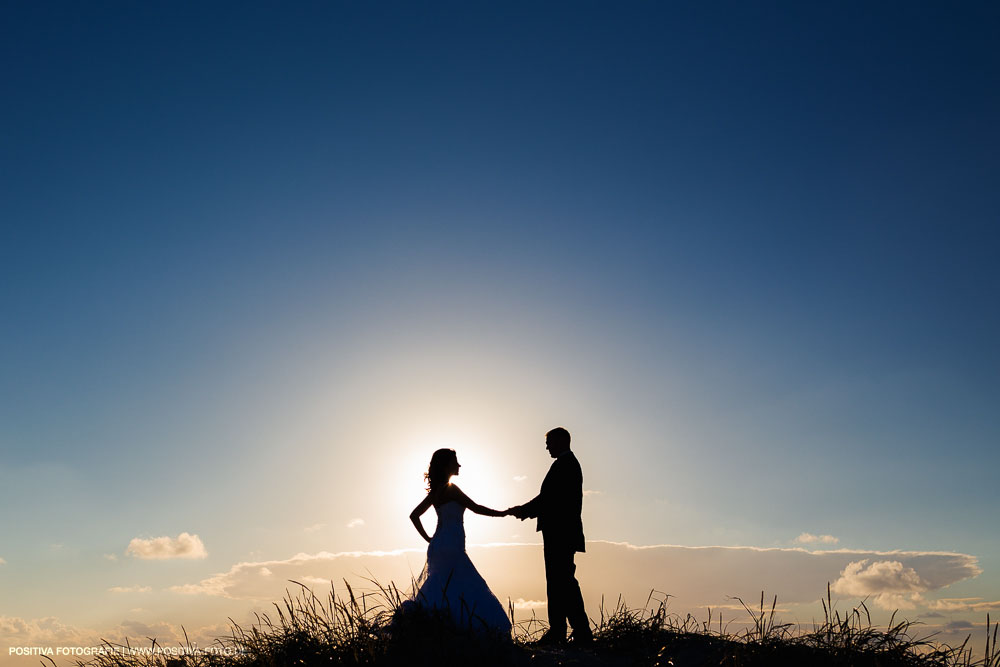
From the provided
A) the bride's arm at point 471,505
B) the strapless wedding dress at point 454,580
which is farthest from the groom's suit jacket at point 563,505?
the strapless wedding dress at point 454,580

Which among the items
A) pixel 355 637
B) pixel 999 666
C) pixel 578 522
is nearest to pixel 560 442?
pixel 578 522

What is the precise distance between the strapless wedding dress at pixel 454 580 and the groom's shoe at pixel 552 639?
34.2 inches

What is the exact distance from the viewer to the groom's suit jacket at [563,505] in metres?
12.6

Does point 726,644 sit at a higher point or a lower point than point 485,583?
lower

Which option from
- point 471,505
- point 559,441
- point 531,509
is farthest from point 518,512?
point 559,441

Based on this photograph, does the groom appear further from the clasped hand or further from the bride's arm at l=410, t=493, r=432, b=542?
the bride's arm at l=410, t=493, r=432, b=542

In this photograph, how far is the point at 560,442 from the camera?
1294cm

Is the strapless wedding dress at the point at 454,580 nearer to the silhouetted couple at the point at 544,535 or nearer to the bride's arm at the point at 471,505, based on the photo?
the silhouetted couple at the point at 544,535

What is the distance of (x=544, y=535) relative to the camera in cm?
1270

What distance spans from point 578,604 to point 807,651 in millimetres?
3693

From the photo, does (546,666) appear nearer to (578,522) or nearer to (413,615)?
(413,615)

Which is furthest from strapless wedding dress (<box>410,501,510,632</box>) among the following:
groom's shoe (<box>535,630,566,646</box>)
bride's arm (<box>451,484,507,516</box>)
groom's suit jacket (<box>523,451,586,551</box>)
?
groom's suit jacket (<box>523,451,586,551</box>)

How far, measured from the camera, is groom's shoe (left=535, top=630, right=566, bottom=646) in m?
11.7

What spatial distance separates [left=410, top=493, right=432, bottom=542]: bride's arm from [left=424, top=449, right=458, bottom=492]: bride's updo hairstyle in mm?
192
